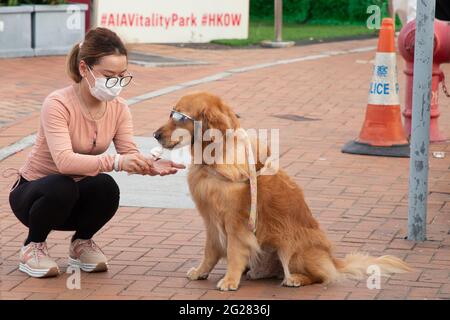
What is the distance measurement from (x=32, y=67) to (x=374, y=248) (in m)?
7.42

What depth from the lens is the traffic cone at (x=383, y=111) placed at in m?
8.86

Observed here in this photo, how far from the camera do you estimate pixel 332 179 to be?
7.95 metres

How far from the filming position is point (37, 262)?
5465 millimetres

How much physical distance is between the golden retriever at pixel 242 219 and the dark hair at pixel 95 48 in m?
0.48

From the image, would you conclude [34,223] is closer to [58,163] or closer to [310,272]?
[58,163]

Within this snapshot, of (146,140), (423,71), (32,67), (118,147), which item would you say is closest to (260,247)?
(118,147)

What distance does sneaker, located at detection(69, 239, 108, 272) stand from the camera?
557cm

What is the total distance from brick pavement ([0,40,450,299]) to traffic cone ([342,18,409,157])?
202 millimetres

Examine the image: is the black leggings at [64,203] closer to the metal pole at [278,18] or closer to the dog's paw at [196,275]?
the dog's paw at [196,275]

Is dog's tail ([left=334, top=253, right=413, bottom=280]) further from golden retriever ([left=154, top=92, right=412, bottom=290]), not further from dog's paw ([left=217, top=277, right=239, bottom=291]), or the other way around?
dog's paw ([left=217, top=277, right=239, bottom=291])
